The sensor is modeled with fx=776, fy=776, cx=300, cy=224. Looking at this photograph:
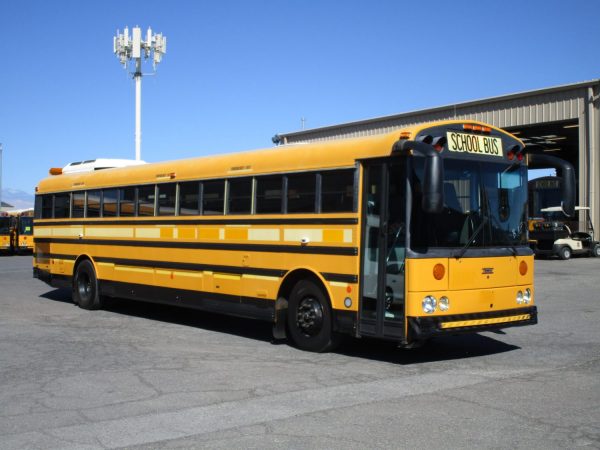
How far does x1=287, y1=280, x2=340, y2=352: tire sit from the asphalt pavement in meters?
0.22

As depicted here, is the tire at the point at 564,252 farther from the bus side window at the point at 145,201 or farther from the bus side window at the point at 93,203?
the bus side window at the point at 145,201

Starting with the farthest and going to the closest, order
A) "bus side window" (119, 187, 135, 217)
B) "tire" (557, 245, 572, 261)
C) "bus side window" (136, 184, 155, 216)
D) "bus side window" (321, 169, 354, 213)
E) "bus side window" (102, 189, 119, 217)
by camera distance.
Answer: "tire" (557, 245, 572, 261) → "bus side window" (102, 189, 119, 217) → "bus side window" (119, 187, 135, 217) → "bus side window" (136, 184, 155, 216) → "bus side window" (321, 169, 354, 213)

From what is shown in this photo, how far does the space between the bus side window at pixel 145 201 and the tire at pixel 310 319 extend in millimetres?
4000

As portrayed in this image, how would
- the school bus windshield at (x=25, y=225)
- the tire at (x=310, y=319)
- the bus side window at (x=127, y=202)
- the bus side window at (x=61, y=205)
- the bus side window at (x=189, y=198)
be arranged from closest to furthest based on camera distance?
the tire at (x=310, y=319) < the bus side window at (x=189, y=198) < the bus side window at (x=127, y=202) < the bus side window at (x=61, y=205) < the school bus windshield at (x=25, y=225)

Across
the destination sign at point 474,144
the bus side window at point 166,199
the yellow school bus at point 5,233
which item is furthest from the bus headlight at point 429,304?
the yellow school bus at point 5,233

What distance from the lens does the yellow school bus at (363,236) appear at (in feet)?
28.6

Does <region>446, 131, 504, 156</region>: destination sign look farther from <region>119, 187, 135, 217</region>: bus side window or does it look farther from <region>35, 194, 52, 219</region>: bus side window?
<region>35, 194, 52, 219</region>: bus side window

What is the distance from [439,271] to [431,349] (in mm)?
1849

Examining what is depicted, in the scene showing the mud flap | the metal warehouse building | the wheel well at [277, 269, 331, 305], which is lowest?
the mud flap

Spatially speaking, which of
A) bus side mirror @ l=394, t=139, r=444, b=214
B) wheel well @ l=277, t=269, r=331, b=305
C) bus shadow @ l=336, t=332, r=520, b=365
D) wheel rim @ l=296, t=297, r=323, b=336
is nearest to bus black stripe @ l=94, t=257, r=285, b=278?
wheel well @ l=277, t=269, r=331, b=305

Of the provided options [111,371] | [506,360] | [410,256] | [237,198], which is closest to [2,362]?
[111,371]

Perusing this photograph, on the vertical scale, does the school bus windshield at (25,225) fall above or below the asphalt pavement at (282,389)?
above

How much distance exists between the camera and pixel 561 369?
870 cm

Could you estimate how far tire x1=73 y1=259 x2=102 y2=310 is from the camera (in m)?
14.7
